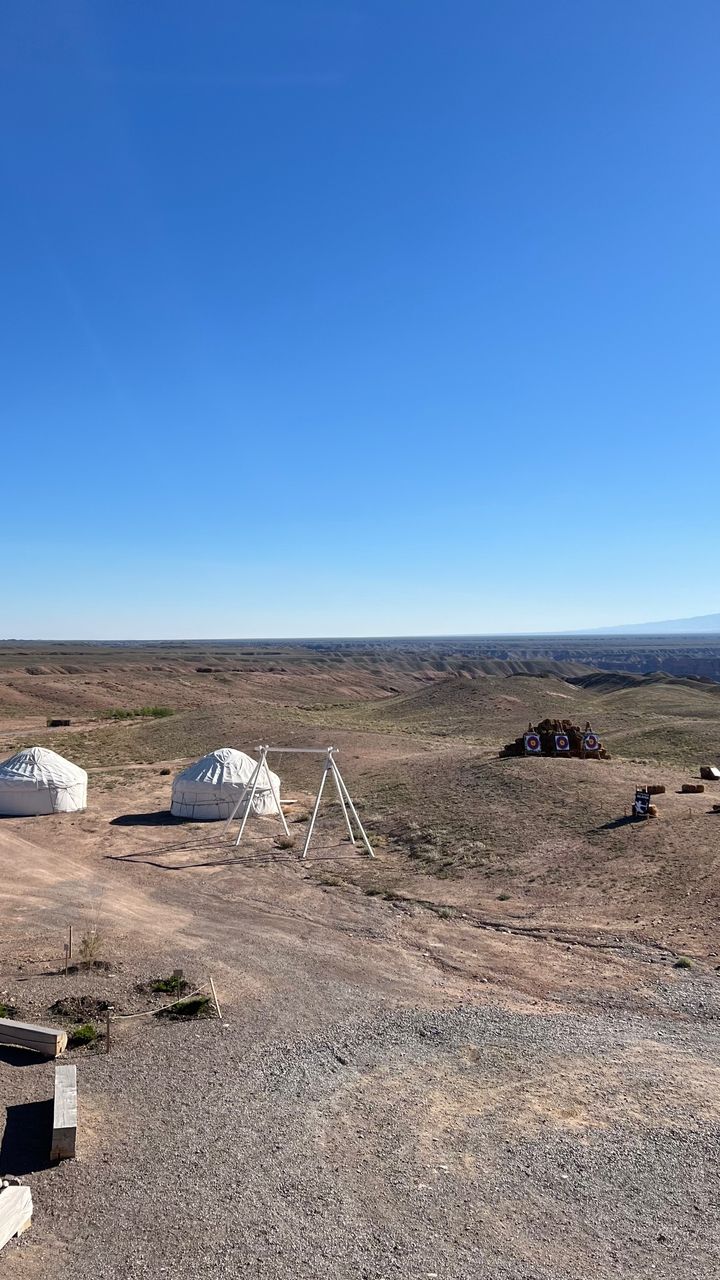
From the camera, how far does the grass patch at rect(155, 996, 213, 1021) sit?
1247cm

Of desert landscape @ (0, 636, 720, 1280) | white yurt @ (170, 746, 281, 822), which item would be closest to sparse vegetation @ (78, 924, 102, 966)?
desert landscape @ (0, 636, 720, 1280)

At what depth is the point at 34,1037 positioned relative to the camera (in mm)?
11016

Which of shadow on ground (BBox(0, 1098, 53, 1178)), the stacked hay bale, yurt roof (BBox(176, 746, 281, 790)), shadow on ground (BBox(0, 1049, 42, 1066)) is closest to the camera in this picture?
shadow on ground (BBox(0, 1098, 53, 1178))

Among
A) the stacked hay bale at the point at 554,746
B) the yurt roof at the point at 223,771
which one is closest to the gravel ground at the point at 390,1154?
the yurt roof at the point at 223,771

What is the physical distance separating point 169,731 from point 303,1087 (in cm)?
4296

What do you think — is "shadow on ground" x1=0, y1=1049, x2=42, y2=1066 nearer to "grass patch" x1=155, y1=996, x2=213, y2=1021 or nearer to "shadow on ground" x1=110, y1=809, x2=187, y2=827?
"grass patch" x1=155, y1=996, x2=213, y2=1021

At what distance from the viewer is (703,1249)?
7258mm

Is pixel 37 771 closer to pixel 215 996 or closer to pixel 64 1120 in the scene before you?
pixel 215 996

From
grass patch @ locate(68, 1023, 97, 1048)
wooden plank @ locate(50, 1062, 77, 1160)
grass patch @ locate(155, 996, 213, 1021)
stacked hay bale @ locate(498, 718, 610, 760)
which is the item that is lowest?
grass patch @ locate(155, 996, 213, 1021)

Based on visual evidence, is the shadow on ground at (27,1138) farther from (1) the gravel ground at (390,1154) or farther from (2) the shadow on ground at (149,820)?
(2) the shadow on ground at (149,820)

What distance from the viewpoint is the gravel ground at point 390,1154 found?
7188 mm

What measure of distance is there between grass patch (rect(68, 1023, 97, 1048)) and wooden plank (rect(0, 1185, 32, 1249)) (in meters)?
3.82

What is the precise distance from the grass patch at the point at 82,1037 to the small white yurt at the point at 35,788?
20434 millimetres

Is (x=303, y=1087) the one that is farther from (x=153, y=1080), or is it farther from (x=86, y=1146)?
(x=86, y=1146)
